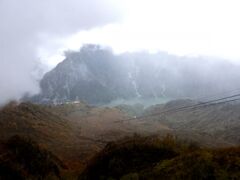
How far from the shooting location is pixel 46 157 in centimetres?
15025

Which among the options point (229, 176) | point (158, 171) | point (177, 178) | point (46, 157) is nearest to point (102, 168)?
point (158, 171)

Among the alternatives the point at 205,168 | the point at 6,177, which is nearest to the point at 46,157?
the point at 6,177

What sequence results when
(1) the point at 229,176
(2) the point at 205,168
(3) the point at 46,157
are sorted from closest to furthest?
1. (1) the point at 229,176
2. (2) the point at 205,168
3. (3) the point at 46,157

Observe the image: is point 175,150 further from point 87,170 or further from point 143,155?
point 87,170

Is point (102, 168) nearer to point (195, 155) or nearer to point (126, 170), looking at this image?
point (126, 170)

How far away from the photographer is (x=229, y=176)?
5809 cm

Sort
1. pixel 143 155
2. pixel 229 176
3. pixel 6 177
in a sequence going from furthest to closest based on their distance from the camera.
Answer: pixel 6 177 → pixel 143 155 → pixel 229 176

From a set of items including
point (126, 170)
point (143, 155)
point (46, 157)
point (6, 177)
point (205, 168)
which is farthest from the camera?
point (46, 157)

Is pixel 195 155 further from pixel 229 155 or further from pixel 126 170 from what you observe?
pixel 126 170

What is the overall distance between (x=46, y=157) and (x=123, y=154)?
60.0 meters

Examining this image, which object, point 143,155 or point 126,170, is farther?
point 143,155

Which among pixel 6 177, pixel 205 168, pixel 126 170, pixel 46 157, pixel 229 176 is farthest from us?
pixel 46 157

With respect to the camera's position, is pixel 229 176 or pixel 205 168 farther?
pixel 205 168

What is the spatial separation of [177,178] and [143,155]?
30.2 meters
